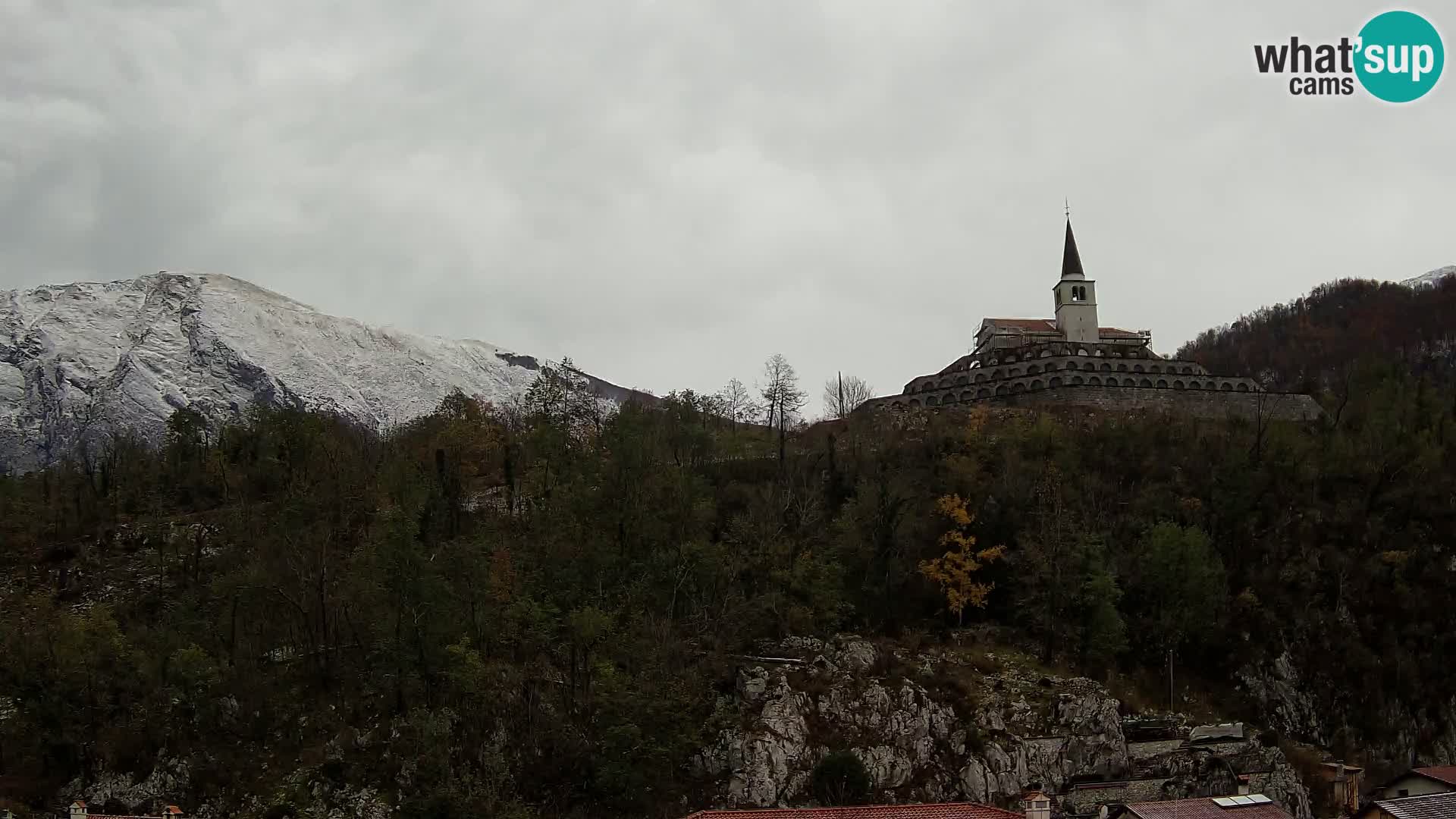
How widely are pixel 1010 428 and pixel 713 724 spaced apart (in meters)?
31.4

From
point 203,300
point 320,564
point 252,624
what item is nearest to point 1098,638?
point 320,564

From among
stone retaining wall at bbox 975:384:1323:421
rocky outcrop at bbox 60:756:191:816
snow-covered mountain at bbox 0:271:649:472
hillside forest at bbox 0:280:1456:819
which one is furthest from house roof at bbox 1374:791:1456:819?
snow-covered mountain at bbox 0:271:649:472

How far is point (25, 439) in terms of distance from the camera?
156 meters

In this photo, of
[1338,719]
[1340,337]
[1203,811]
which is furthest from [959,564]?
[1340,337]

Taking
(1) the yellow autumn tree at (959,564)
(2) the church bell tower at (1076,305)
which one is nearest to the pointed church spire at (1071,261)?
(2) the church bell tower at (1076,305)

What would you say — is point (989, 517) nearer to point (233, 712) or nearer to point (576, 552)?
point (576, 552)

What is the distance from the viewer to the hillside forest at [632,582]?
157 feet

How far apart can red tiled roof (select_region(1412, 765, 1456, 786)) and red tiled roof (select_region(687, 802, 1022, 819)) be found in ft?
57.2

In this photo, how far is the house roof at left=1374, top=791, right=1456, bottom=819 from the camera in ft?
99.3

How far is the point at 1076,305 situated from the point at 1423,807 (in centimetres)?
7051

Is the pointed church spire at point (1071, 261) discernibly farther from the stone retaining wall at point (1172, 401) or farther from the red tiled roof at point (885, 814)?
the red tiled roof at point (885, 814)

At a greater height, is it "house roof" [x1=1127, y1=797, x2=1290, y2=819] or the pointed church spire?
the pointed church spire

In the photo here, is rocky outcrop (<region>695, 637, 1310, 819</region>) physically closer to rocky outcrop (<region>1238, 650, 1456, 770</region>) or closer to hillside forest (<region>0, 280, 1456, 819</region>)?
hillside forest (<region>0, 280, 1456, 819</region>)

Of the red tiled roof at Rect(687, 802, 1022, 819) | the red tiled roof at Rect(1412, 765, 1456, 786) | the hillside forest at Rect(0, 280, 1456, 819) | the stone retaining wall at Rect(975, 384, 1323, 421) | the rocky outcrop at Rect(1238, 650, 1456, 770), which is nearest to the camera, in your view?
the red tiled roof at Rect(687, 802, 1022, 819)
